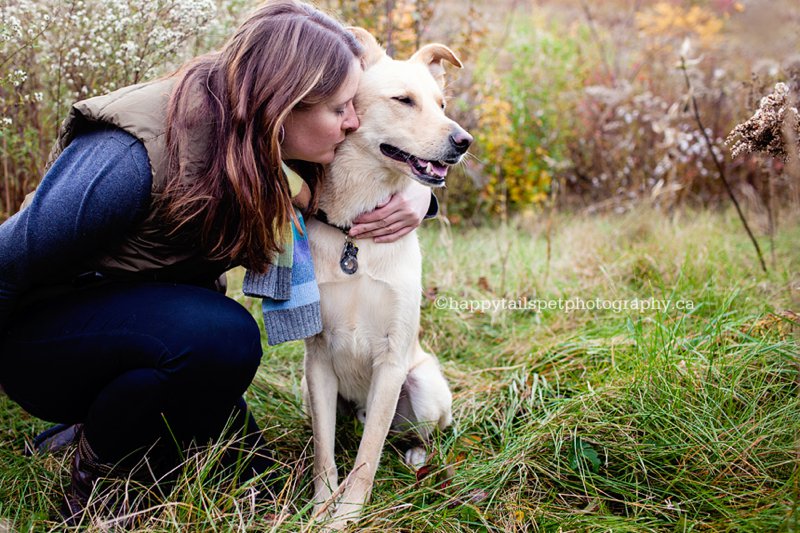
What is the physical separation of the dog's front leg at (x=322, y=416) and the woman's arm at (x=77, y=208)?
31.8 inches

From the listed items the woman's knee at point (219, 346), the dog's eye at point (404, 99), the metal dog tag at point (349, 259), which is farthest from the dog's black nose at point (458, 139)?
the woman's knee at point (219, 346)

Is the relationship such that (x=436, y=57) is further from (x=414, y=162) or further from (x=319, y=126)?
(x=319, y=126)

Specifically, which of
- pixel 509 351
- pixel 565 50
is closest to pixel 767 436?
pixel 509 351

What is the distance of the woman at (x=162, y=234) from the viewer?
1.67 meters

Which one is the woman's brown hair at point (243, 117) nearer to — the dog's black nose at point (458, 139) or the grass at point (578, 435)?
the dog's black nose at point (458, 139)

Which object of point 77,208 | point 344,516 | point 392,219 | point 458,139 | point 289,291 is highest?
point 458,139

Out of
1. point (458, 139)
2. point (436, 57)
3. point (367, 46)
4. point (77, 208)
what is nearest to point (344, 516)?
point (77, 208)

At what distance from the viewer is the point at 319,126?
191 centimetres

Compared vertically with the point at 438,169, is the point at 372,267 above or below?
below

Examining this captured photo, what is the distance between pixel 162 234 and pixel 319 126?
1.76ft

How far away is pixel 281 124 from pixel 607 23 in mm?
8921

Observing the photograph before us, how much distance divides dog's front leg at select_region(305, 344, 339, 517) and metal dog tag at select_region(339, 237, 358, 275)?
0.32 meters

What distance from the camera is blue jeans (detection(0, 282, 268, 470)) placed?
5.94ft

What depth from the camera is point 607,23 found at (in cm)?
942
